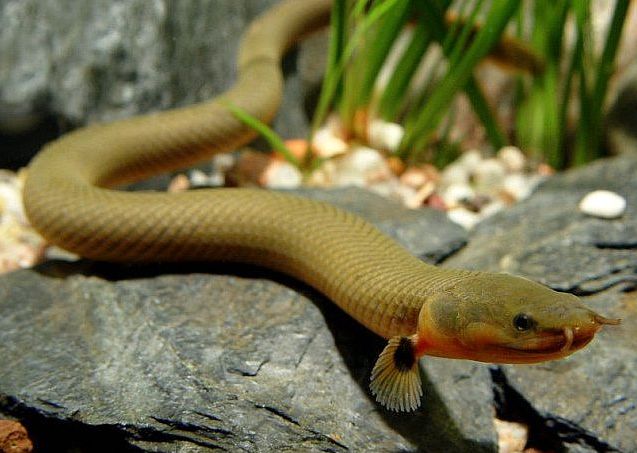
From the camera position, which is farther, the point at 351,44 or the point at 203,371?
the point at 351,44

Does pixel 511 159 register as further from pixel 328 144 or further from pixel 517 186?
pixel 328 144

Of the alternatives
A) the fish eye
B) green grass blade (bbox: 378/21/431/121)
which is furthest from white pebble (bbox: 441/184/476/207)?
the fish eye

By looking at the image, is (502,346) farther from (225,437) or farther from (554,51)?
(554,51)

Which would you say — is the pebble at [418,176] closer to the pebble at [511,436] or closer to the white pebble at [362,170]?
the white pebble at [362,170]

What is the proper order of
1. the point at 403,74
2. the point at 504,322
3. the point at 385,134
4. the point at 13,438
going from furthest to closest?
1. the point at 385,134
2. the point at 403,74
3. the point at 13,438
4. the point at 504,322

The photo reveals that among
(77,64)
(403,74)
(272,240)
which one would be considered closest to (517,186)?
(403,74)

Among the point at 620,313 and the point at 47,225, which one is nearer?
the point at 620,313

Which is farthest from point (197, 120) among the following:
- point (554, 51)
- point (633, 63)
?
point (633, 63)
